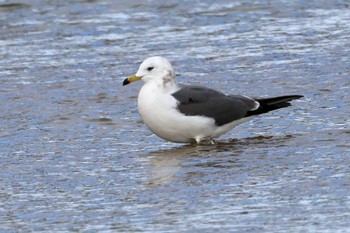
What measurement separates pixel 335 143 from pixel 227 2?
9.46 m

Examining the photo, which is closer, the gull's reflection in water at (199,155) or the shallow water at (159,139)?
the shallow water at (159,139)

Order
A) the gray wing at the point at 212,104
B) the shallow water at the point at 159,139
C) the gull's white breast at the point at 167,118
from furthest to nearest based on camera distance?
1. the gray wing at the point at 212,104
2. the gull's white breast at the point at 167,118
3. the shallow water at the point at 159,139

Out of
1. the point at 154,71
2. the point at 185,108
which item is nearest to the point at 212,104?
the point at 185,108

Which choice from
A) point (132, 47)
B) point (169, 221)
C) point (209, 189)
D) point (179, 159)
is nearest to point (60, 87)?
point (132, 47)

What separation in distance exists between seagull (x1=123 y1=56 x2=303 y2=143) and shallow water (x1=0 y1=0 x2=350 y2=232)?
18 cm

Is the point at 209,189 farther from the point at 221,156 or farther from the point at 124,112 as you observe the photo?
the point at 124,112

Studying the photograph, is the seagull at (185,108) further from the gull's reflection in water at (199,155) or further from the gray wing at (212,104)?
the gull's reflection in water at (199,155)

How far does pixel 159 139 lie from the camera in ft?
34.8

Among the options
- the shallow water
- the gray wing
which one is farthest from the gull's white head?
the shallow water

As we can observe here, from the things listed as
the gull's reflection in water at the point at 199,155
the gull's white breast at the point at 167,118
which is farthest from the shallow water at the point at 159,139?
the gull's white breast at the point at 167,118

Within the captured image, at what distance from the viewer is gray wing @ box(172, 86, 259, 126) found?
10062mm

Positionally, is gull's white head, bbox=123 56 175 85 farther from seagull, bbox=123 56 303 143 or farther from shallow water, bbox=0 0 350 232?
shallow water, bbox=0 0 350 232

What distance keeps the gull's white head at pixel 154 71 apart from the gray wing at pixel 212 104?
192 millimetres

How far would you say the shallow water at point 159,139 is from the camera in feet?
24.4
